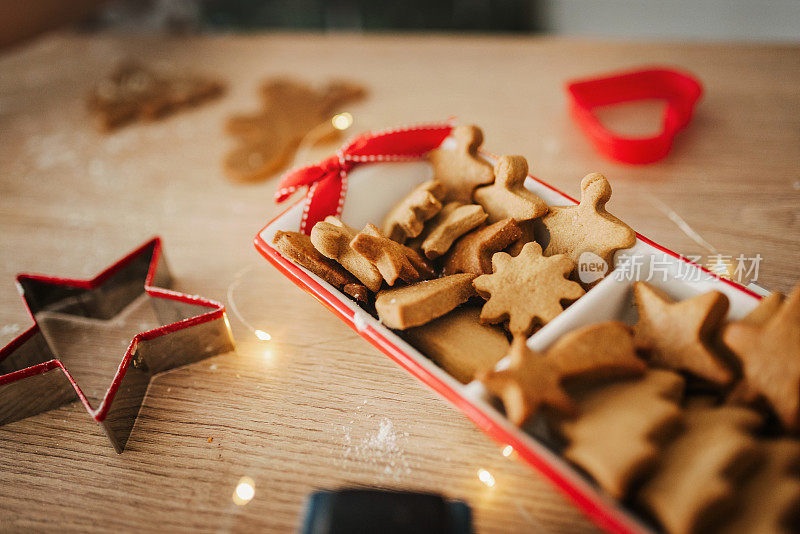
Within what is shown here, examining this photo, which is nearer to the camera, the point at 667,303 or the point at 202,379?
the point at 667,303

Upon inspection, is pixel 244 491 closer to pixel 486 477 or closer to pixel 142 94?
pixel 486 477

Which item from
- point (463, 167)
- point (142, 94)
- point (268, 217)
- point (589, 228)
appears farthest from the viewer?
point (142, 94)

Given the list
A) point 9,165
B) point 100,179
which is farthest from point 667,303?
point 9,165

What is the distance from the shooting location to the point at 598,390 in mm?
499

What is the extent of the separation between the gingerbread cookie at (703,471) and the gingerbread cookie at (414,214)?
14.4 inches

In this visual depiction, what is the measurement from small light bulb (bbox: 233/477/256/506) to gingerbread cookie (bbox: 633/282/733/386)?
0.44 meters

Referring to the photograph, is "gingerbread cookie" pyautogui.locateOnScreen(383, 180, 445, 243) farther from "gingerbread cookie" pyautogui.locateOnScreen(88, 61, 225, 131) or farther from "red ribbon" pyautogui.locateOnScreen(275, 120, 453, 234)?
"gingerbread cookie" pyautogui.locateOnScreen(88, 61, 225, 131)

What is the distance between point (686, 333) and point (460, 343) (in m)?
0.22

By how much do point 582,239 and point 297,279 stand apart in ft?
1.09

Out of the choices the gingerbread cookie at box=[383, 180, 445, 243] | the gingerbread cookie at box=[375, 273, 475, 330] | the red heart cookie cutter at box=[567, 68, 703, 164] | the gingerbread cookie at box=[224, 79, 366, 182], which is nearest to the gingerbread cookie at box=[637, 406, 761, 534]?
the gingerbread cookie at box=[375, 273, 475, 330]

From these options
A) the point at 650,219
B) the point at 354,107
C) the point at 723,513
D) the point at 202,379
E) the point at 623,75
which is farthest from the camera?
the point at 354,107

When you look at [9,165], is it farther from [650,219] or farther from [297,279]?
[650,219]

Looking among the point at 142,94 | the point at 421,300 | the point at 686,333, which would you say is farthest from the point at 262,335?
the point at 142,94

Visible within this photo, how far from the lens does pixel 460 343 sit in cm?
58
